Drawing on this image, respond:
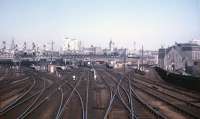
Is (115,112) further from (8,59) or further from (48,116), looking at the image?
(8,59)

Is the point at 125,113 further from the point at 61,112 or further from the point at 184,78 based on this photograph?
the point at 184,78

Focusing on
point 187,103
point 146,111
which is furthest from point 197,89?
point 146,111

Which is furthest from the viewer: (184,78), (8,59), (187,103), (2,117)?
(8,59)

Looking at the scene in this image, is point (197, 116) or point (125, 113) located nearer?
point (197, 116)

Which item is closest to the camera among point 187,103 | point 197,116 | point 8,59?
point 197,116

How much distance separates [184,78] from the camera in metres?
37.2

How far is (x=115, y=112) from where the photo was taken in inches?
781

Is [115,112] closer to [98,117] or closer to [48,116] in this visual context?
[98,117]

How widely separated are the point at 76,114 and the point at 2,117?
15.3 ft

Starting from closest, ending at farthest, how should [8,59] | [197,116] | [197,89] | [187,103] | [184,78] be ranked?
[197,116], [187,103], [197,89], [184,78], [8,59]

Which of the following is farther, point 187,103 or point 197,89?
point 197,89

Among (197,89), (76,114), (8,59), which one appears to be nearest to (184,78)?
(197,89)

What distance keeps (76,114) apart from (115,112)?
264 cm

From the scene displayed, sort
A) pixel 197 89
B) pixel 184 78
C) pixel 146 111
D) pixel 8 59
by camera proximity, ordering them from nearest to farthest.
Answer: pixel 146 111 < pixel 197 89 < pixel 184 78 < pixel 8 59
